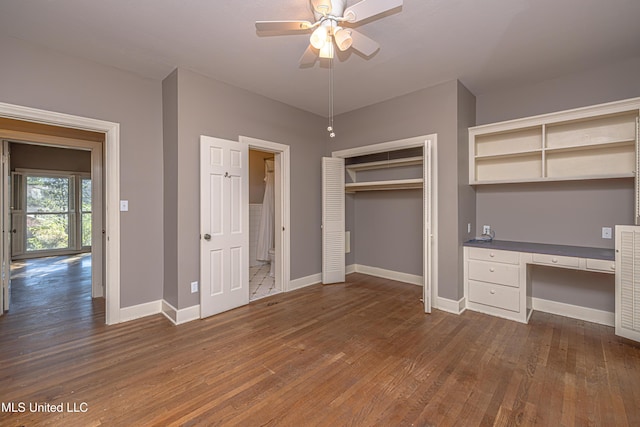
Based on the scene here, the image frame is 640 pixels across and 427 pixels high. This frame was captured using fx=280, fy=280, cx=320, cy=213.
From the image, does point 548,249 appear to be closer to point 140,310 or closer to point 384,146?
point 384,146

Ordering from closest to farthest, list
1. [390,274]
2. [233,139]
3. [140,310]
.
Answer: [140,310] < [233,139] < [390,274]

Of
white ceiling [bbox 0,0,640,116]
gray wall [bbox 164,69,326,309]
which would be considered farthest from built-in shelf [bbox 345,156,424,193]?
white ceiling [bbox 0,0,640,116]

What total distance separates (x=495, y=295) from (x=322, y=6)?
11.1 ft

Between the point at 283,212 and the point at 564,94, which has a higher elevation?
the point at 564,94

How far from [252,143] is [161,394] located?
111 inches

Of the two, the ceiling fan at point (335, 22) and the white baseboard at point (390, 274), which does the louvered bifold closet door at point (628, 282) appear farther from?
the ceiling fan at point (335, 22)

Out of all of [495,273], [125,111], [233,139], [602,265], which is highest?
[125,111]

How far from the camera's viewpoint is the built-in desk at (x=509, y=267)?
283cm

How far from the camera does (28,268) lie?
565cm

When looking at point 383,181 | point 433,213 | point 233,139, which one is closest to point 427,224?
point 433,213

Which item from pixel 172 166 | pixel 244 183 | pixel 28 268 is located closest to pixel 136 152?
pixel 172 166

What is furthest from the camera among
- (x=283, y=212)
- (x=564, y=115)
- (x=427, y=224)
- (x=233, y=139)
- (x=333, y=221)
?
(x=333, y=221)

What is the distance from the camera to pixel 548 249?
9.98ft

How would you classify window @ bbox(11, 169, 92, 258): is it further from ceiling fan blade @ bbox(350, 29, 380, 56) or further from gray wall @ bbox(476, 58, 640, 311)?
gray wall @ bbox(476, 58, 640, 311)
